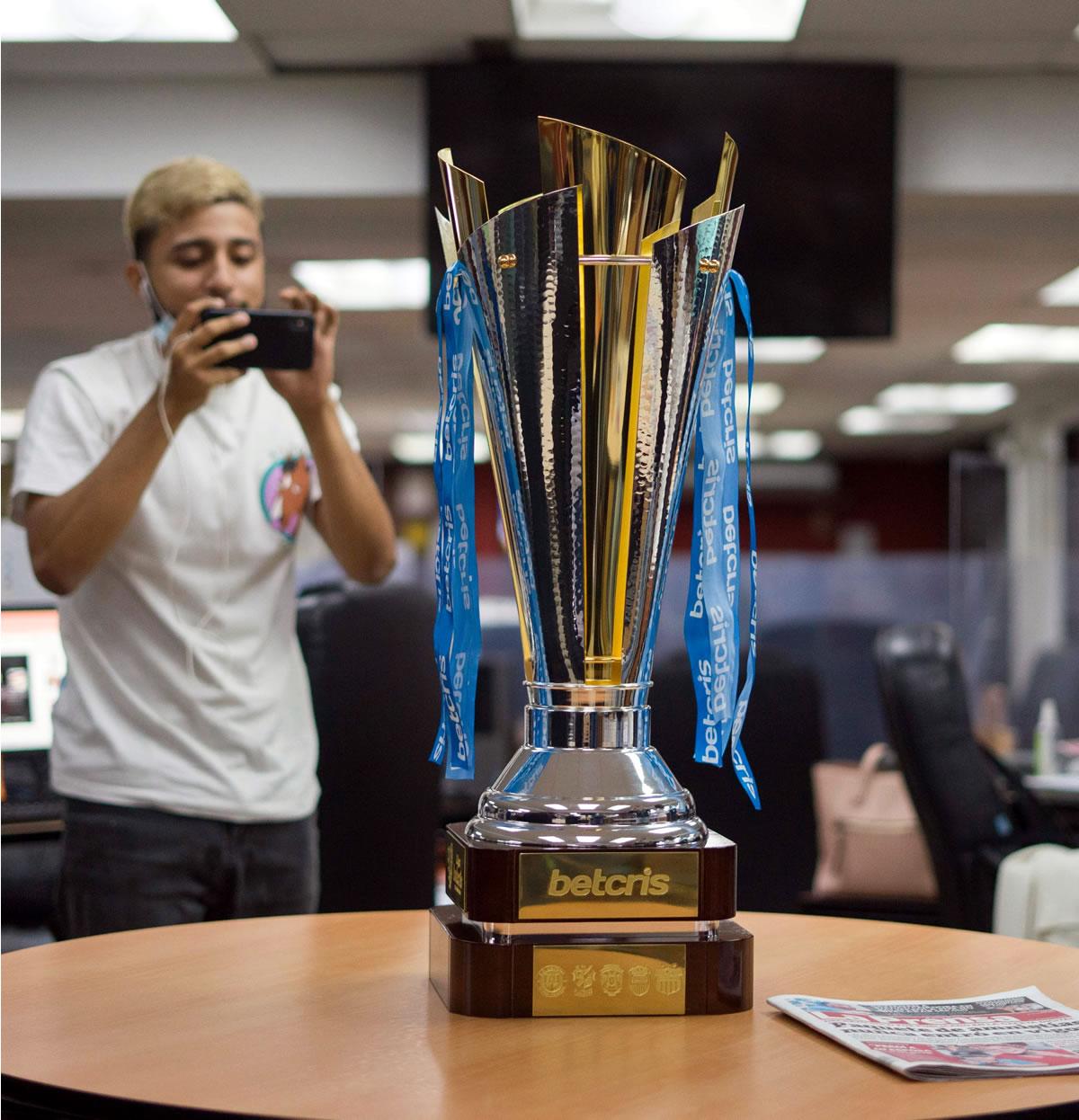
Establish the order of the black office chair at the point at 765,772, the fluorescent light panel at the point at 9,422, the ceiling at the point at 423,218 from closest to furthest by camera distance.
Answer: the black office chair at the point at 765,772, the ceiling at the point at 423,218, the fluorescent light panel at the point at 9,422

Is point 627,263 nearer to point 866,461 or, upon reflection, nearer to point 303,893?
point 303,893

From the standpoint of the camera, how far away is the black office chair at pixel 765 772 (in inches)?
84.0

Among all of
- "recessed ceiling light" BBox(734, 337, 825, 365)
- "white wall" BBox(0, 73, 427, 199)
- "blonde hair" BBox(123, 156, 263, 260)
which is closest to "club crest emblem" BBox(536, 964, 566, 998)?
"blonde hair" BBox(123, 156, 263, 260)

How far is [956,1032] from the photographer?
0.84 m

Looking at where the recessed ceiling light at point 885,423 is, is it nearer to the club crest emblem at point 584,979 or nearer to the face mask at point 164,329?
the face mask at point 164,329

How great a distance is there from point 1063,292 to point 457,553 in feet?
20.0

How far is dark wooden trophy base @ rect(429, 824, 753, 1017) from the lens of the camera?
895 millimetres

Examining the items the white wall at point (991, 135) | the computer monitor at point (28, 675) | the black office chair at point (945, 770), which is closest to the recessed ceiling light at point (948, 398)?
the white wall at point (991, 135)

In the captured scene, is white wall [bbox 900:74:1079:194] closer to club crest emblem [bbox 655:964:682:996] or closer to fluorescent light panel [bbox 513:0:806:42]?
fluorescent light panel [bbox 513:0:806:42]

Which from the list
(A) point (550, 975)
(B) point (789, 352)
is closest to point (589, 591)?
(A) point (550, 975)

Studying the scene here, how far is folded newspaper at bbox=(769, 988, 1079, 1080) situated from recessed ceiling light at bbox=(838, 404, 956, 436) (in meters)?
9.79

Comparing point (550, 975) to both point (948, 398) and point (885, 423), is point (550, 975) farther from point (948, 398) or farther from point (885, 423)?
point (885, 423)

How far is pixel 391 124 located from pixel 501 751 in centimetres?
208

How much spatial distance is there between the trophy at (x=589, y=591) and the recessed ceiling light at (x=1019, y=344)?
6.78 meters
